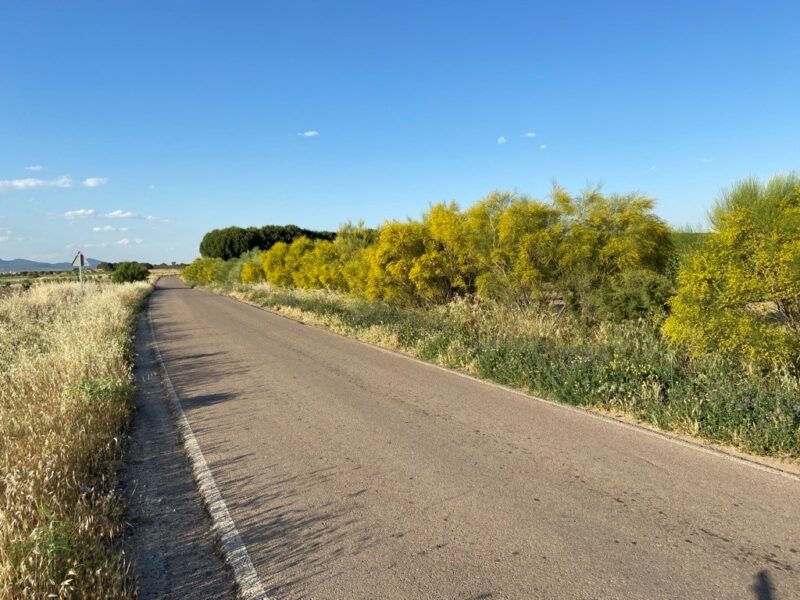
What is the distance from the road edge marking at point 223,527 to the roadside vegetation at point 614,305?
196 inches

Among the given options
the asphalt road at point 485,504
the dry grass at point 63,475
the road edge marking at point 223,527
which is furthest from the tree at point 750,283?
the dry grass at point 63,475

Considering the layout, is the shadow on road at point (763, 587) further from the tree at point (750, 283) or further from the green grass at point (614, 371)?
the tree at point (750, 283)

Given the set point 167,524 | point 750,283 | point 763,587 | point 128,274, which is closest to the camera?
point 763,587

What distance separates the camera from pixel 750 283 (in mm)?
7168

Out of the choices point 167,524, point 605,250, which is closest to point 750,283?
point 605,250

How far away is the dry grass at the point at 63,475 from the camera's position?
10.5 feet

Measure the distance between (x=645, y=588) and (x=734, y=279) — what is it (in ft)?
18.1

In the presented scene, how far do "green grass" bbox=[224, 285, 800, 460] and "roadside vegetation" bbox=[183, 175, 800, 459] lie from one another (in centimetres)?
3

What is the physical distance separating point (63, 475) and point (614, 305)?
9.80 m

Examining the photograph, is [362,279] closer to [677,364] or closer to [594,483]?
[677,364]

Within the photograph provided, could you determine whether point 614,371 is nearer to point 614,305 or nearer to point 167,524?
point 614,305

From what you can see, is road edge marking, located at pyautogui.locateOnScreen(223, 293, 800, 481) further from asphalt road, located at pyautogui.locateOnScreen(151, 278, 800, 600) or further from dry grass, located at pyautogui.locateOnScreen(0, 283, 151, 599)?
dry grass, located at pyautogui.locateOnScreen(0, 283, 151, 599)

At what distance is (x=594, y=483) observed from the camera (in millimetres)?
4828

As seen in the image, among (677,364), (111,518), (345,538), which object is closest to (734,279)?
(677,364)
